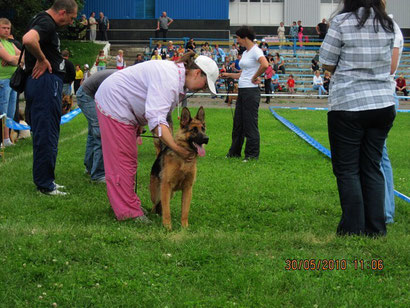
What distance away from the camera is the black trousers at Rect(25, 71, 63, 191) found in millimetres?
6719

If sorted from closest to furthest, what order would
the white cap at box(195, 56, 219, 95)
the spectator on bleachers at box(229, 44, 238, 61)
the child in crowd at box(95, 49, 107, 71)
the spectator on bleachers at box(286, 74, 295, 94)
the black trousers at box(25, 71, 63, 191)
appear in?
the white cap at box(195, 56, 219, 95)
the black trousers at box(25, 71, 63, 191)
the child in crowd at box(95, 49, 107, 71)
the spectator on bleachers at box(286, 74, 295, 94)
the spectator on bleachers at box(229, 44, 238, 61)

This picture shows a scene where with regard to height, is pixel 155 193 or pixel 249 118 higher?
pixel 249 118

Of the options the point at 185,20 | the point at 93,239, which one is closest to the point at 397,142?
the point at 93,239

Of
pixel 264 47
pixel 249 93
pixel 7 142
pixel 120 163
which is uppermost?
pixel 264 47

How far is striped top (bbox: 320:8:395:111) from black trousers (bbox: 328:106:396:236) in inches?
4.4

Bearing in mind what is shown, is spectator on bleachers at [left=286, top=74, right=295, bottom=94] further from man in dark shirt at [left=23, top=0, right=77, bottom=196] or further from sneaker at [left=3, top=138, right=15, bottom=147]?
man in dark shirt at [left=23, top=0, right=77, bottom=196]

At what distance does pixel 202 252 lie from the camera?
4.50 metres

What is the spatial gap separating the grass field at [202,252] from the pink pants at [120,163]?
213mm

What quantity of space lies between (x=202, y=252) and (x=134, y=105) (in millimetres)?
1779

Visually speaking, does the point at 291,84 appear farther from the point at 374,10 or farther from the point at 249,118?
the point at 374,10

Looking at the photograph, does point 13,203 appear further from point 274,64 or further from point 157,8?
point 157,8

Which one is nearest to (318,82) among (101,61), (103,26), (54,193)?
(101,61)

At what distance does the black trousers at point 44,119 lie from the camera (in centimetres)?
672

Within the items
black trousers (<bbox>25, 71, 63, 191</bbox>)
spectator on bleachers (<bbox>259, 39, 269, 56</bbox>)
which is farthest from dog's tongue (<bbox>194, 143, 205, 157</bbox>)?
spectator on bleachers (<bbox>259, 39, 269, 56</bbox>)
